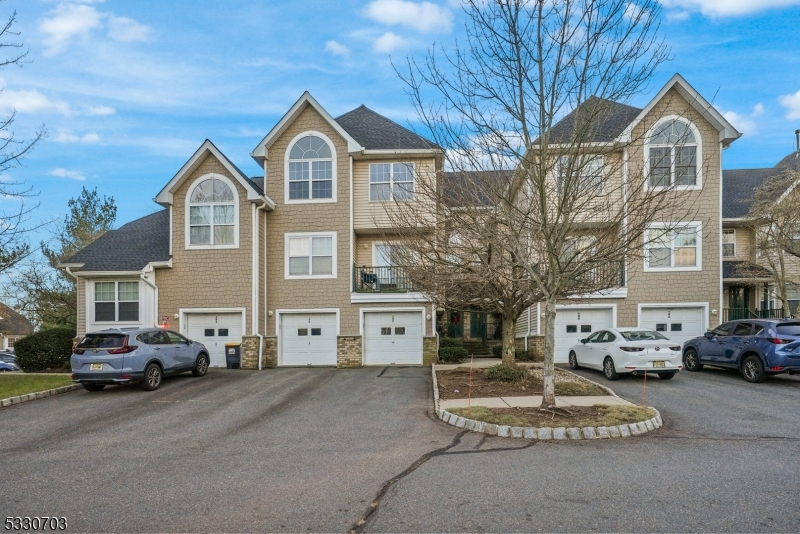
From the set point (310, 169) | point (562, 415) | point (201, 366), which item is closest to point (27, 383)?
point (201, 366)

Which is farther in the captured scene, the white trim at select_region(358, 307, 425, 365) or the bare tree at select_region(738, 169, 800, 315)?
the white trim at select_region(358, 307, 425, 365)

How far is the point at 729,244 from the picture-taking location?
2248cm

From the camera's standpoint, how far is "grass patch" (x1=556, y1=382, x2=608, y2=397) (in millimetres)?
11180

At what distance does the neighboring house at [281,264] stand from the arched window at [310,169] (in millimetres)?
38

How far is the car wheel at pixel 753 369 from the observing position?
1338 centimetres

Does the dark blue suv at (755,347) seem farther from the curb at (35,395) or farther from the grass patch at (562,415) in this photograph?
the curb at (35,395)

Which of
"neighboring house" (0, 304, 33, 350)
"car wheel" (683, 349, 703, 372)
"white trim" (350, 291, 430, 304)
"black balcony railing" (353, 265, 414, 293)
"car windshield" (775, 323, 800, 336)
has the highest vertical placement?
"black balcony railing" (353, 265, 414, 293)

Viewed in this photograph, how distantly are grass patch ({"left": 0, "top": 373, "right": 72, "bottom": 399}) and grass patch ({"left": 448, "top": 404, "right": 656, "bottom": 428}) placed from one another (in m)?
10.8

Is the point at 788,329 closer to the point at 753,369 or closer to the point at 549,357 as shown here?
the point at 753,369

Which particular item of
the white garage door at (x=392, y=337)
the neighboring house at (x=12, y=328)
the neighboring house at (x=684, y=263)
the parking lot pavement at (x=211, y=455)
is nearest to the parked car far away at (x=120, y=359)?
the parking lot pavement at (x=211, y=455)

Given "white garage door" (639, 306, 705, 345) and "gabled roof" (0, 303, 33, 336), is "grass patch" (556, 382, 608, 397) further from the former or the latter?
"gabled roof" (0, 303, 33, 336)

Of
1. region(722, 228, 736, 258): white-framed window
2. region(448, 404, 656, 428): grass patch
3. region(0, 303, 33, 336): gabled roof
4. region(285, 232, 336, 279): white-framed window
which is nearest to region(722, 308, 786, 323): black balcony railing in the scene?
region(722, 228, 736, 258): white-framed window

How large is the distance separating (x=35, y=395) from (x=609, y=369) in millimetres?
14861

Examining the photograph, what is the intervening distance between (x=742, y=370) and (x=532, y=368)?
18.5 feet
